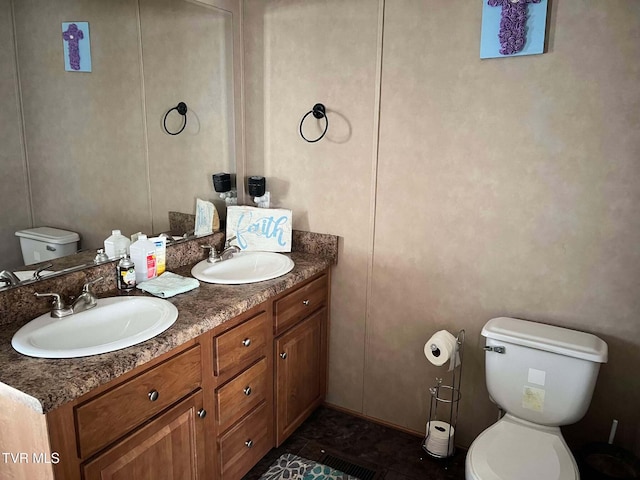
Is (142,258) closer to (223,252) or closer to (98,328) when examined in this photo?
(98,328)

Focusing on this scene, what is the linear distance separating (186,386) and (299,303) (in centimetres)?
76

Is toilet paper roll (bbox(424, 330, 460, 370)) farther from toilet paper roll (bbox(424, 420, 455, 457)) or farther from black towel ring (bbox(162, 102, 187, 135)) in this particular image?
black towel ring (bbox(162, 102, 187, 135))

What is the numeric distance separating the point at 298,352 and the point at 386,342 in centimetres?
47

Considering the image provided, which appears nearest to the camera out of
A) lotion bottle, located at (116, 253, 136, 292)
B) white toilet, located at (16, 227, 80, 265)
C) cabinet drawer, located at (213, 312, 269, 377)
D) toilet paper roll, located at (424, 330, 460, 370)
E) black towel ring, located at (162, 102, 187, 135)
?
white toilet, located at (16, 227, 80, 265)

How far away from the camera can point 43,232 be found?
1.69 m

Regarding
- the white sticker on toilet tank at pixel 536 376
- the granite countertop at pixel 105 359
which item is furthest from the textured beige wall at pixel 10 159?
the white sticker on toilet tank at pixel 536 376

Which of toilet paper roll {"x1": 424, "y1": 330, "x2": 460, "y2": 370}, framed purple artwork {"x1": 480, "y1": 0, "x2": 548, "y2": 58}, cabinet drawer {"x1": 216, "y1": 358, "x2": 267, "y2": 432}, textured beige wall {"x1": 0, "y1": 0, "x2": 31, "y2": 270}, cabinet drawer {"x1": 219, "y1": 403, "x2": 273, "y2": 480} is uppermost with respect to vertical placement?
framed purple artwork {"x1": 480, "y1": 0, "x2": 548, "y2": 58}

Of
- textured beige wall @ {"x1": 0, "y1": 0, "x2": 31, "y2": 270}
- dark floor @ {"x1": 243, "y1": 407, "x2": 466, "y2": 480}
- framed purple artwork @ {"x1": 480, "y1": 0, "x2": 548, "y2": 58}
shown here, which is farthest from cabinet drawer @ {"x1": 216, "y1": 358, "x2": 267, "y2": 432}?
framed purple artwork @ {"x1": 480, "y1": 0, "x2": 548, "y2": 58}

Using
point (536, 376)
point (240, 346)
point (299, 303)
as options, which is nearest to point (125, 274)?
point (240, 346)

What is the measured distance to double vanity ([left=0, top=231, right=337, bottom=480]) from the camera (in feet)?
4.06

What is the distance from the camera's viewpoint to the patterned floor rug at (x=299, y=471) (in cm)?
213

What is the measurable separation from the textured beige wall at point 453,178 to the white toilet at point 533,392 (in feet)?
0.72

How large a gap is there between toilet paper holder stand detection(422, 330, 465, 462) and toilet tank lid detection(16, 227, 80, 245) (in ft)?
5.48

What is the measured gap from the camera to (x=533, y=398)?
6.13 feet
